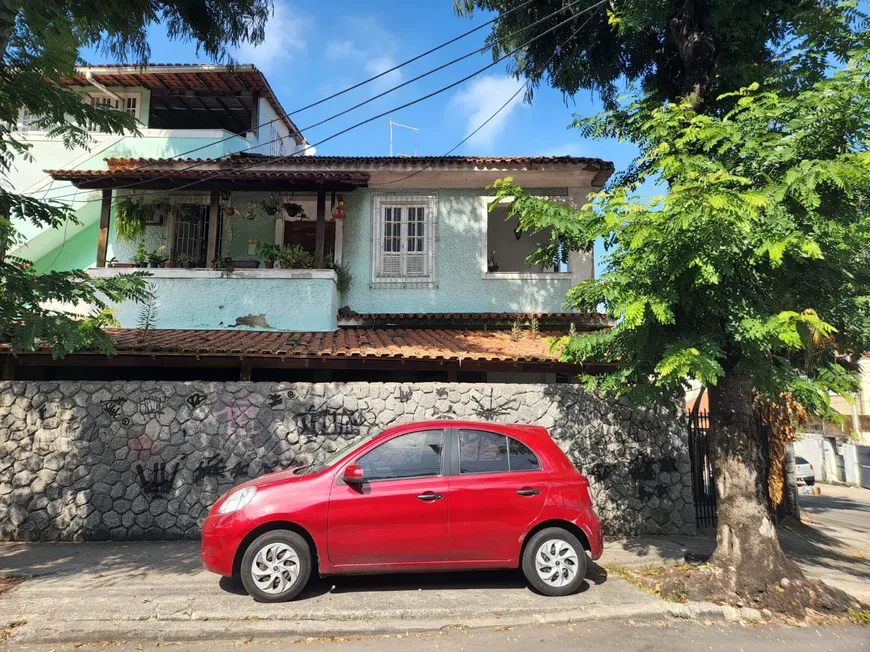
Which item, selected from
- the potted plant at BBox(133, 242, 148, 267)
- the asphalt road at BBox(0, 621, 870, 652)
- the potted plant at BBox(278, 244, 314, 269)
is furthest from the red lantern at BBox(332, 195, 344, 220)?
the asphalt road at BBox(0, 621, 870, 652)

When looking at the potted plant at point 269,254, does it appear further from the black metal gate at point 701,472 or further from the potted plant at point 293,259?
the black metal gate at point 701,472

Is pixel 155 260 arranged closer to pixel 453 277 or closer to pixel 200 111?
pixel 453 277

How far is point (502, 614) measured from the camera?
5.03 metres

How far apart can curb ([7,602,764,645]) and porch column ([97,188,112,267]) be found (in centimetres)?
842

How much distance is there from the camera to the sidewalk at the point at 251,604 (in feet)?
15.1

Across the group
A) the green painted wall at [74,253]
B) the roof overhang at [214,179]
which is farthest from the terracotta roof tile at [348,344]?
the green painted wall at [74,253]

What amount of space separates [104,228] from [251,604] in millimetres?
9308

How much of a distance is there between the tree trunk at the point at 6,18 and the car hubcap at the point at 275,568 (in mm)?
A: 5937

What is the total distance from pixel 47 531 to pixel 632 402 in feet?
25.0

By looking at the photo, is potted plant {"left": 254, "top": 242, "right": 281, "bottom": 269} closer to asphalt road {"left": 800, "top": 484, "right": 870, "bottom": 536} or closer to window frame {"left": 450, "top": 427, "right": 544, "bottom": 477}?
window frame {"left": 450, "top": 427, "right": 544, "bottom": 477}

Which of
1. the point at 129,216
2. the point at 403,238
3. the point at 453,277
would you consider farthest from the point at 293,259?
the point at 129,216

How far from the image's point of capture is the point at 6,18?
20.1ft

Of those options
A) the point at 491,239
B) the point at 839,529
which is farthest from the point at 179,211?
the point at 839,529

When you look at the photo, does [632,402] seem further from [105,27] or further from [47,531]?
[105,27]
